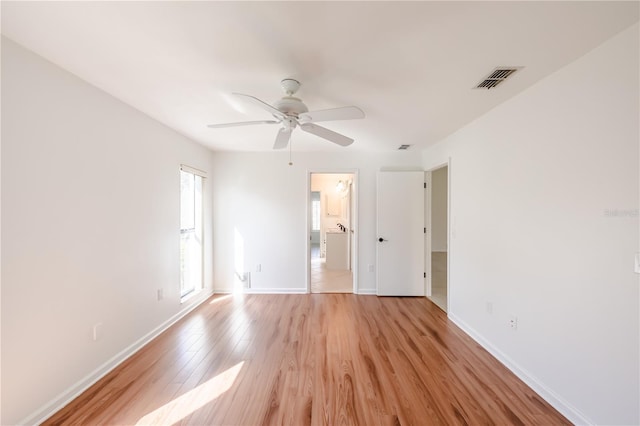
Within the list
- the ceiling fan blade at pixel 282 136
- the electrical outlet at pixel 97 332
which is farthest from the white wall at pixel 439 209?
the electrical outlet at pixel 97 332

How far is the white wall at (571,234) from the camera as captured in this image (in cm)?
141

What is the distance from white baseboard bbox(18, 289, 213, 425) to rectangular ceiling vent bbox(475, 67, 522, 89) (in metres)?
3.90

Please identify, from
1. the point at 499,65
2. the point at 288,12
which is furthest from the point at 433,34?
the point at 288,12

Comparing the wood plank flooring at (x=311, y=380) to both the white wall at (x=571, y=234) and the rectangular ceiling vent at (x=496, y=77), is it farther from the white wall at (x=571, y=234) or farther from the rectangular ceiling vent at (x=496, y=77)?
the rectangular ceiling vent at (x=496, y=77)

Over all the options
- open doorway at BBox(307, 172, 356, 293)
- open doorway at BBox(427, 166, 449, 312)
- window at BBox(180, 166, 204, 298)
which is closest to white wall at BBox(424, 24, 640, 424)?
open doorway at BBox(307, 172, 356, 293)

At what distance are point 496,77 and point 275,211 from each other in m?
3.37

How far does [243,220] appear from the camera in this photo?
4.29 metres

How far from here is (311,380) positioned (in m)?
2.03

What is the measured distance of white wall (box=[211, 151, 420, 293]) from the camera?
425cm

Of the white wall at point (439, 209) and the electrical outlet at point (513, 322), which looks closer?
the electrical outlet at point (513, 322)

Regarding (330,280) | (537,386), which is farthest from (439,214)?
(537,386)

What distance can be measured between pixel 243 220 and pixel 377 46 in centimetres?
345

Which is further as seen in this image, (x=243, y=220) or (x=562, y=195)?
(x=243, y=220)

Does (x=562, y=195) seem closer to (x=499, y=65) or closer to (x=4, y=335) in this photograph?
(x=499, y=65)
